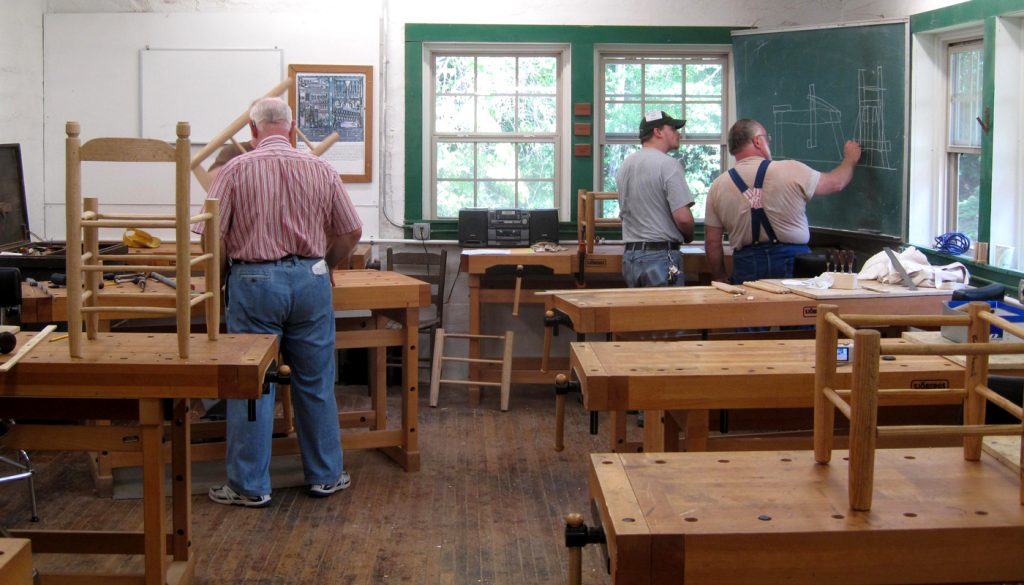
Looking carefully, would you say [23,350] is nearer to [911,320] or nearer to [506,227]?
[911,320]

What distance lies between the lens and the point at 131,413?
11.7 ft

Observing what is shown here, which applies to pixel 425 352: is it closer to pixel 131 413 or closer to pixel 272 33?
pixel 272 33

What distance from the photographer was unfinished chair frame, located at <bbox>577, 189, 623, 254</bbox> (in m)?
6.93

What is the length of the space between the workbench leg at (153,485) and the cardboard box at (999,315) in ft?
7.35

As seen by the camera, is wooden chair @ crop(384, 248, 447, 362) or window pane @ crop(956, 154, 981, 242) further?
wooden chair @ crop(384, 248, 447, 362)

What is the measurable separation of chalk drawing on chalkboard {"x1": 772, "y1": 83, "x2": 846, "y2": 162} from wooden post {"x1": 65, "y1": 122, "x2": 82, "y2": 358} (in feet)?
15.6

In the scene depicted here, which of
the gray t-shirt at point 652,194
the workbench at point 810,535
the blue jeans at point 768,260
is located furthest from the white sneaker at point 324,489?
the workbench at point 810,535

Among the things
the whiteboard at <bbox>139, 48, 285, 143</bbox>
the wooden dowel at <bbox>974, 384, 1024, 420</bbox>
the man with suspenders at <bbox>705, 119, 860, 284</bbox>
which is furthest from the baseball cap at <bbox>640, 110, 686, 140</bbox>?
the wooden dowel at <bbox>974, 384, 1024, 420</bbox>

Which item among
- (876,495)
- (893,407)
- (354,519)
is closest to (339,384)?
(354,519)

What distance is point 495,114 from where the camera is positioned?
788 cm

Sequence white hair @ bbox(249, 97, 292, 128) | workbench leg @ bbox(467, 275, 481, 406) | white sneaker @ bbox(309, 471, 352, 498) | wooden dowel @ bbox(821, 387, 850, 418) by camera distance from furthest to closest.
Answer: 1. workbench leg @ bbox(467, 275, 481, 406)
2. white sneaker @ bbox(309, 471, 352, 498)
3. white hair @ bbox(249, 97, 292, 128)
4. wooden dowel @ bbox(821, 387, 850, 418)

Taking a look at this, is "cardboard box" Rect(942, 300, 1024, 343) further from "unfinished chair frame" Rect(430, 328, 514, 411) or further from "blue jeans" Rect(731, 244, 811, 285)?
"unfinished chair frame" Rect(430, 328, 514, 411)

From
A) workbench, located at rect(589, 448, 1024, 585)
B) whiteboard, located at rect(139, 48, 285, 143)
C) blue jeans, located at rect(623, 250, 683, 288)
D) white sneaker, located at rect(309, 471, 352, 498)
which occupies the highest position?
whiteboard, located at rect(139, 48, 285, 143)

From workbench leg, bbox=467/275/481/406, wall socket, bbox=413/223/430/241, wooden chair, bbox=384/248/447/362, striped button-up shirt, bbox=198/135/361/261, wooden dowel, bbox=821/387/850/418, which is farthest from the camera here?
wall socket, bbox=413/223/430/241
